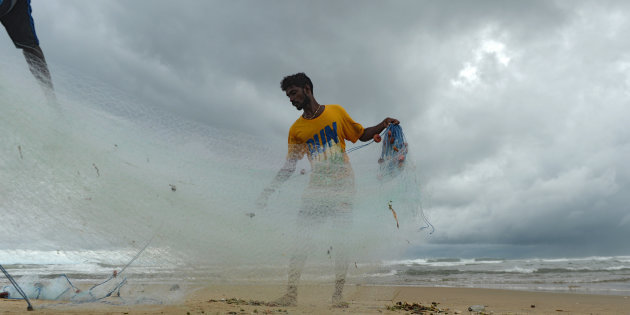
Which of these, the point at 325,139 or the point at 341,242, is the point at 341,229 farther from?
the point at 325,139

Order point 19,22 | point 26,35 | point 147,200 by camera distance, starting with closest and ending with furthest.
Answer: point 147,200, point 26,35, point 19,22

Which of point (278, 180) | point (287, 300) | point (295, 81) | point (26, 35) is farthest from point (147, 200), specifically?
point (295, 81)

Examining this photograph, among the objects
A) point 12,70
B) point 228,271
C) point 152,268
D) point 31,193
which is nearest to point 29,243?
point 31,193

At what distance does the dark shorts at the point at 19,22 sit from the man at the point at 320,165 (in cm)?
198

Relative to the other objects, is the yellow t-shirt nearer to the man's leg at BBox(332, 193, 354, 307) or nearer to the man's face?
the man's face

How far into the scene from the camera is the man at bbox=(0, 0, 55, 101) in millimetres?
2268

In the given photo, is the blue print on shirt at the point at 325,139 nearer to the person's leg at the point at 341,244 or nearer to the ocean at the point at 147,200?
the ocean at the point at 147,200

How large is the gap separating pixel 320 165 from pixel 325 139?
0.93ft

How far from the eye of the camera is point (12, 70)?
2164 mm

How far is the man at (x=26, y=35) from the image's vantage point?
2.27m

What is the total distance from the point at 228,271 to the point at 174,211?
564 mm

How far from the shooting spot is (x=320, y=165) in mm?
→ 3291

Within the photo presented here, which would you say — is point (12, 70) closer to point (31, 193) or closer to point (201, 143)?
point (31, 193)

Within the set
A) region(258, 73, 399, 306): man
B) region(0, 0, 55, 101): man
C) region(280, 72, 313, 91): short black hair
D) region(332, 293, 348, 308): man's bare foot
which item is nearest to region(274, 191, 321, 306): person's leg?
region(258, 73, 399, 306): man
